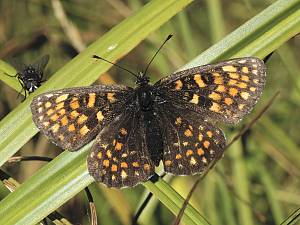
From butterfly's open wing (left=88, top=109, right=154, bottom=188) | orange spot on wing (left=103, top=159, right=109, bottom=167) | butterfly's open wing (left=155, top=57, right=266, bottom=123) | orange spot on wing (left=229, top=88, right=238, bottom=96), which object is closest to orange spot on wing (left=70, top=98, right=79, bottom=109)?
butterfly's open wing (left=88, top=109, right=154, bottom=188)

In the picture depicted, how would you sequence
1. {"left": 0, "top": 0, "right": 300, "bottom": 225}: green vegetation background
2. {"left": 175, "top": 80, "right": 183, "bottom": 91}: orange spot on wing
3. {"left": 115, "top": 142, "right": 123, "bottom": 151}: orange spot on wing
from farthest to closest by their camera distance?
{"left": 175, "top": 80, "right": 183, "bottom": 91}: orange spot on wing, {"left": 115, "top": 142, "right": 123, "bottom": 151}: orange spot on wing, {"left": 0, "top": 0, "right": 300, "bottom": 225}: green vegetation background

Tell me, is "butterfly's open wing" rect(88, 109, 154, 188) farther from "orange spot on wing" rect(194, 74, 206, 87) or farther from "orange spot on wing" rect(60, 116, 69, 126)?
"orange spot on wing" rect(194, 74, 206, 87)

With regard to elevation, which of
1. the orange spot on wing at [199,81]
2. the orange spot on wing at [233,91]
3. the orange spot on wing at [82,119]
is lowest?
the orange spot on wing at [233,91]

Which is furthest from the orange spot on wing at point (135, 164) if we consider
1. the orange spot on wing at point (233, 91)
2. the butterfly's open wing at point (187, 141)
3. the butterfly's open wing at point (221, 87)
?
the orange spot on wing at point (233, 91)

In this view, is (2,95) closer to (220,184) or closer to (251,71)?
(220,184)

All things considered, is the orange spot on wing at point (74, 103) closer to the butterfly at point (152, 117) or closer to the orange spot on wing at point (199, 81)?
the butterfly at point (152, 117)

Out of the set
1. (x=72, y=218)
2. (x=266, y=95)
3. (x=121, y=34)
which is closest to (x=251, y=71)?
(x=121, y=34)
